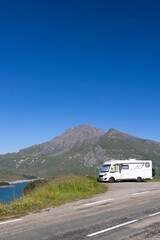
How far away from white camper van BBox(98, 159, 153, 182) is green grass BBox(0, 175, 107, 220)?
963 cm

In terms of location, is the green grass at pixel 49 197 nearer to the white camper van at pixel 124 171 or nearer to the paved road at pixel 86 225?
the paved road at pixel 86 225

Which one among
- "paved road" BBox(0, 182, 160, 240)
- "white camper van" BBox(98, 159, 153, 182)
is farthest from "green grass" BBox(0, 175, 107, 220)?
"white camper van" BBox(98, 159, 153, 182)

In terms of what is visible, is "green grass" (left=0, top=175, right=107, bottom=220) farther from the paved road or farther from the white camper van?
the white camper van

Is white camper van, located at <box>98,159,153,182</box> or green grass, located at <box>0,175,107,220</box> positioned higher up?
white camper van, located at <box>98,159,153,182</box>

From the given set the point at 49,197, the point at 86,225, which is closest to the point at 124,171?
the point at 49,197

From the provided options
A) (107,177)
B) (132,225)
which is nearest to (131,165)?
(107,177)

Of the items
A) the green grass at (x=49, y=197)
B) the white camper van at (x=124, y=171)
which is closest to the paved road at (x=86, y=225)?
the green grass at (x=49, y=197)

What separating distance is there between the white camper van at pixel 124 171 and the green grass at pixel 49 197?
963cm

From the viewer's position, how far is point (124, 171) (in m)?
33.5

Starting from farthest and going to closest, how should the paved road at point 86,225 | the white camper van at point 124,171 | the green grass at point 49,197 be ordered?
the white camper van at point 124,171 → the green grass at point 49,197 → the paved road at point 86,225

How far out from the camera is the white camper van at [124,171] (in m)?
32.7

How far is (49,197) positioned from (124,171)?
19.3m

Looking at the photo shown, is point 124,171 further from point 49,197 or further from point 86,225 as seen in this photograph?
point 86,225

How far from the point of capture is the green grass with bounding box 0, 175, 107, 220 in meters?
12.4
